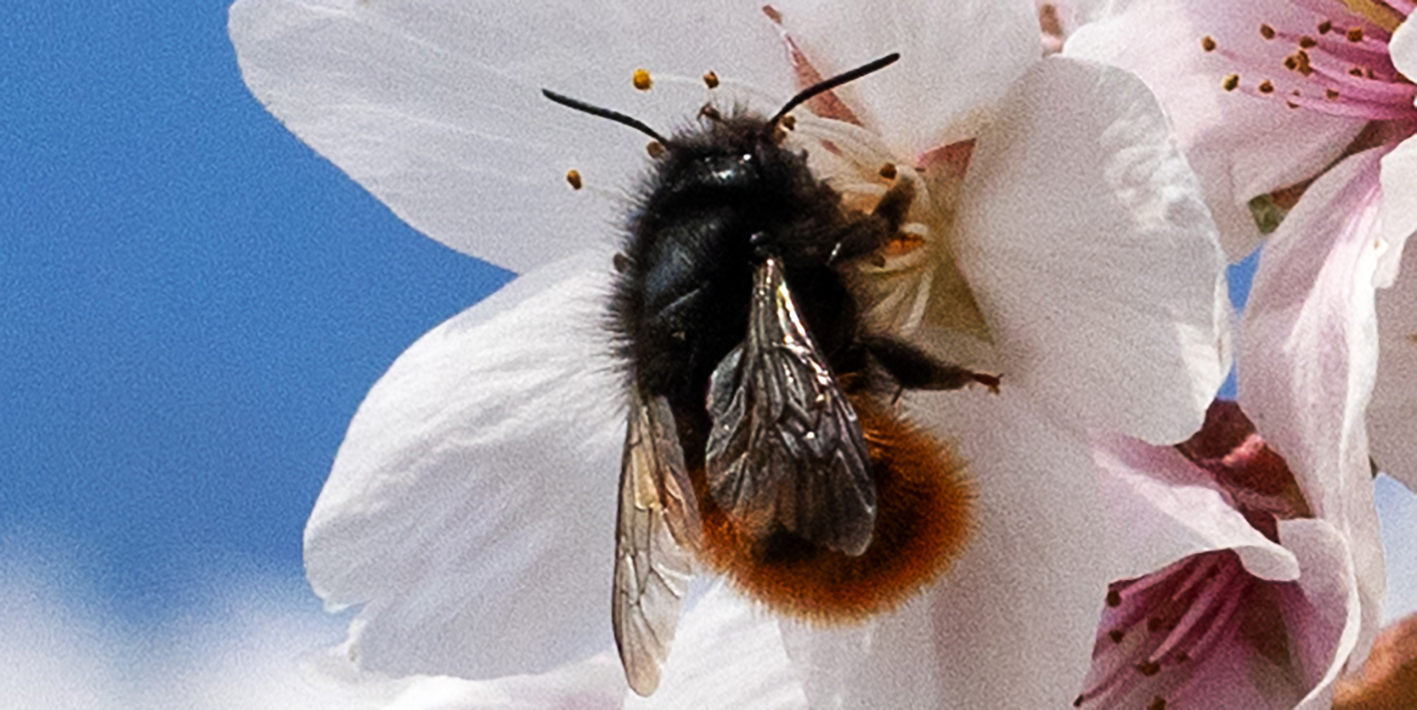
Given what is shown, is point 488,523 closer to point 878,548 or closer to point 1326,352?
point 878,548

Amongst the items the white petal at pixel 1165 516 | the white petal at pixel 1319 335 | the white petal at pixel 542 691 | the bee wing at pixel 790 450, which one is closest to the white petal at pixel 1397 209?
the white petal at pixel 1319 335

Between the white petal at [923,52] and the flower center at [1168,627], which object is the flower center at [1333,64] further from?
the flower center at [1168,627]

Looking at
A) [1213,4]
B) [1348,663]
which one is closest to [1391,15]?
[1213,4]

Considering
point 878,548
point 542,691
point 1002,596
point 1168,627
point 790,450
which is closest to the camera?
point 790,450

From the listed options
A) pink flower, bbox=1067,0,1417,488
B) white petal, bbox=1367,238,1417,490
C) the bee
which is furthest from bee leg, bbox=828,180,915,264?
white petal, bbox=1367,238,1417,490

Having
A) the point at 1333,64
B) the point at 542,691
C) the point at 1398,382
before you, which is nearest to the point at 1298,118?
the point at 1333,64

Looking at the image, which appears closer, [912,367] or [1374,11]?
[912,367]

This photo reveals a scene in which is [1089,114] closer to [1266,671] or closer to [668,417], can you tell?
[668,417]
